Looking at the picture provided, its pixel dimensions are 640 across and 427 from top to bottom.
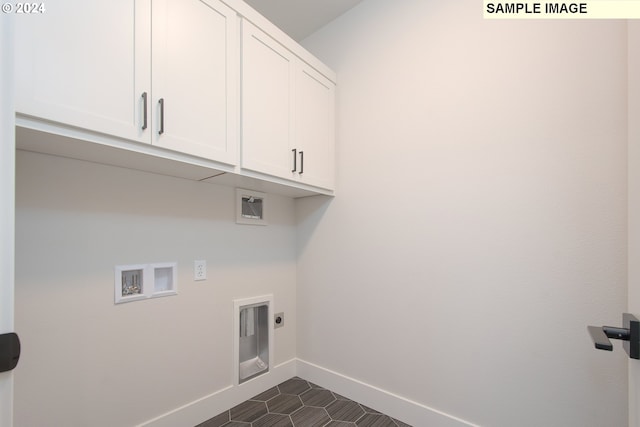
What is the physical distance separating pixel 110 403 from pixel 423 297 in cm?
174

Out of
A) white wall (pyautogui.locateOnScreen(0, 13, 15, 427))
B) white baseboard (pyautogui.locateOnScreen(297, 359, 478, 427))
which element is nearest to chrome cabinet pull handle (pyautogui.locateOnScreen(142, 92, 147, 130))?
white wall (pyautogui.locateOnScreen(0, 13, 15, 427))

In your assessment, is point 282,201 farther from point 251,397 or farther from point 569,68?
point 569,68

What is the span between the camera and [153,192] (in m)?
1.61

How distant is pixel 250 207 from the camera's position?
213 centimetres

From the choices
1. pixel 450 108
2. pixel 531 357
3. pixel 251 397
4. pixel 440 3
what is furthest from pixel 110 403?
pixel 440 3

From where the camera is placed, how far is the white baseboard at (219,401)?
5.34ft

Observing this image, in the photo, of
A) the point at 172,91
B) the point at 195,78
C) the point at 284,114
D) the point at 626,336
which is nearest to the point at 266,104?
the point at 284,114

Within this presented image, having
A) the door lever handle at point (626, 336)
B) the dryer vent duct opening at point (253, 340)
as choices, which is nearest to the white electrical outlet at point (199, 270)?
the dryer vent duct opening at point (253, 340)

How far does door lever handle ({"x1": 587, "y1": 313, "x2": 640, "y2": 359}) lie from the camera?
28.3 inches

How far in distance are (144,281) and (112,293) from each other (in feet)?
0.49

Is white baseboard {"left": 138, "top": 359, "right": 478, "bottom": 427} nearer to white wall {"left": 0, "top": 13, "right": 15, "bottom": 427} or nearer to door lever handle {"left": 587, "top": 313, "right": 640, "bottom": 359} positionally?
door lever handle {"left": 587, "top": 313, "right": 640, "bottom": 359}

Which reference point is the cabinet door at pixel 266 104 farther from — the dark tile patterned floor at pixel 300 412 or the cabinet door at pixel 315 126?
the dark tile patterned floor at pixel 300 412

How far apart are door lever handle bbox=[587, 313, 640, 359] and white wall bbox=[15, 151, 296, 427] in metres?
1.81

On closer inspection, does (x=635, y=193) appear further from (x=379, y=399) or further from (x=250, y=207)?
(x=250, y=207)
